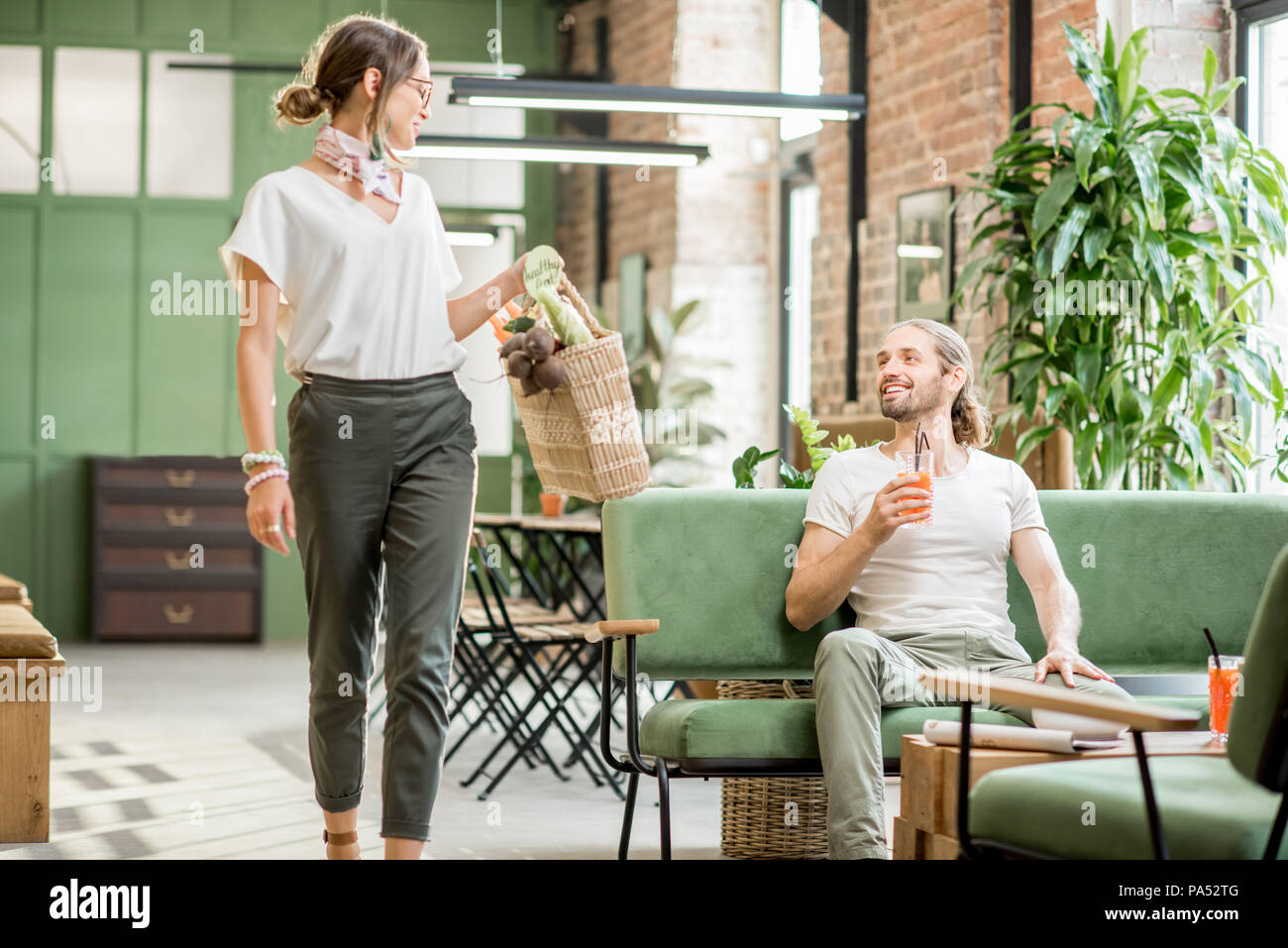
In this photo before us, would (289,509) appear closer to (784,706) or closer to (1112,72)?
(784,706)

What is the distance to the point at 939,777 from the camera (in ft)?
8.75

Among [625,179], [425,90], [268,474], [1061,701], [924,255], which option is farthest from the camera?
[625,179]

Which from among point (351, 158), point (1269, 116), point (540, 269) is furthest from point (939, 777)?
point (1269, 116)

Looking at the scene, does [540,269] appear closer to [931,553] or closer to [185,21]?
[931,553]

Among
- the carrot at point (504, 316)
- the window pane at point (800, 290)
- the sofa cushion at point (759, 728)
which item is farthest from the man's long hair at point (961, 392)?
the window pane at point (800, 290)

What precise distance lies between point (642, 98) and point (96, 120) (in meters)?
5.05

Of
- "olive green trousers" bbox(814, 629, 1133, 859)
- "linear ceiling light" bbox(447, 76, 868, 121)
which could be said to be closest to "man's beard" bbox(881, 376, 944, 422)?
"olive green trousers" bbox(814, 629, 1133, 859)

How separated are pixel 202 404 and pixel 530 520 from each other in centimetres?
424

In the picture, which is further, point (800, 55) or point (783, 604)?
point (800, 55)

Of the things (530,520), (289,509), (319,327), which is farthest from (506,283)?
(530,520)

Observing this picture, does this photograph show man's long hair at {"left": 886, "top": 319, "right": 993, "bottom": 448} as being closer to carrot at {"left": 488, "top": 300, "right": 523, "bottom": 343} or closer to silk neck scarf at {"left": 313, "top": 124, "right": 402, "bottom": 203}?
carrot at {"left": 488, "top": 300, "right": 523, "bottom": 343}

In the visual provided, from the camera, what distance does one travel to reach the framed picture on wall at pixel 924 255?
6332 millimetres

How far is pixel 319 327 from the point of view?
2.61 meters

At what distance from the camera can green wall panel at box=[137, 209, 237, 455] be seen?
9.83 m
